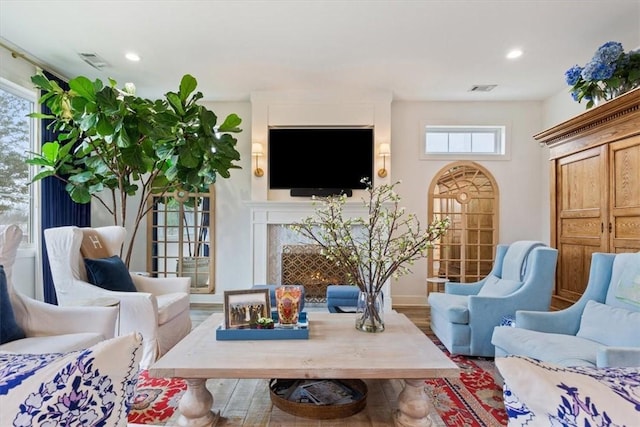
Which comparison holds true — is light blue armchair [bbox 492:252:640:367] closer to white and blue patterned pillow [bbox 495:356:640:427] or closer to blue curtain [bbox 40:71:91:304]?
white and blue patterned pillow [bbox 495:356:640:427]

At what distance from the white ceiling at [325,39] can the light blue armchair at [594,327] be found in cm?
213

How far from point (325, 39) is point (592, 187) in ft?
8.83

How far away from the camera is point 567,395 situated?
1.86 ft

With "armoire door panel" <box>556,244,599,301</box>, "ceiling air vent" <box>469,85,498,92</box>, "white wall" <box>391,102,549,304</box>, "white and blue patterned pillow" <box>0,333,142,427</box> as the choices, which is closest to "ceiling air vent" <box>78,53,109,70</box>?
"white wall" <box>391,102,549,304</box>

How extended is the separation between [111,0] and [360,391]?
132 inches

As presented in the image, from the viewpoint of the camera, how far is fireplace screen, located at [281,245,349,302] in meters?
4.79

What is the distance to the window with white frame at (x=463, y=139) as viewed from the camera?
16.6 feet

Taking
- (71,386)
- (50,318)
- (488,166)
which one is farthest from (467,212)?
(71,386)

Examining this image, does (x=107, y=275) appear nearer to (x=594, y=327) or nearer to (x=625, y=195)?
(x=594, y=327)

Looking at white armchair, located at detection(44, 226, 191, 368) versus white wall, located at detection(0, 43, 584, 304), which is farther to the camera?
white wall, located at detection(0, 43, 584, 304)

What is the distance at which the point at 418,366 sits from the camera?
1.63 meters

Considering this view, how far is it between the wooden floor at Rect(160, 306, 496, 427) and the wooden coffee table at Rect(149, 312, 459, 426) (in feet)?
0.50

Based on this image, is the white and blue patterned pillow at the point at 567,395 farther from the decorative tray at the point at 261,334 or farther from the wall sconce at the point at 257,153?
the wall sconce at the point at 257,153

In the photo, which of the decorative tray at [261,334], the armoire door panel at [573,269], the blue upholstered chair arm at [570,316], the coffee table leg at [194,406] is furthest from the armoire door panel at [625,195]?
the coffee table leg at [194,406]
